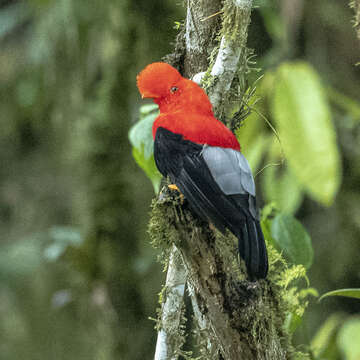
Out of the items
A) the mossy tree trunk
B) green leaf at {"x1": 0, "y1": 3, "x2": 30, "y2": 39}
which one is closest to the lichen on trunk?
the mossy tree trunk

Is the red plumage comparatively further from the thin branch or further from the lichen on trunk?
the lichen on trunk

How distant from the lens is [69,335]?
145 inches

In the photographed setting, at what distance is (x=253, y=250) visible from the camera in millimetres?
1155

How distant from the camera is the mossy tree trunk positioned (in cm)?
114

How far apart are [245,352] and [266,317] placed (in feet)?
0.32

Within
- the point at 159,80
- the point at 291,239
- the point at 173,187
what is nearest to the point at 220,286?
the point at 173,187

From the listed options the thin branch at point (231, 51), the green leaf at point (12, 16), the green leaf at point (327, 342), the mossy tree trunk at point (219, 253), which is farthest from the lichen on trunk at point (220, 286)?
the green leaf at point (12, 16)

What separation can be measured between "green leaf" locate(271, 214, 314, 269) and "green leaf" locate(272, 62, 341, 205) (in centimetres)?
21

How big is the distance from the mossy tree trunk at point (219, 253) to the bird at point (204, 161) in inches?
1.7

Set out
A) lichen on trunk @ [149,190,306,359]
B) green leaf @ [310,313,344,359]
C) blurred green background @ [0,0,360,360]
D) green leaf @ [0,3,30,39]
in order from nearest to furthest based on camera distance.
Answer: lichen on trunk @ [149,190,306,359], green leaf @ [310,313,344,359], blurred green background @ [0,0,360,360], green leaf @ [0,3,30,39]

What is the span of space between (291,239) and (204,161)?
413 millimetres

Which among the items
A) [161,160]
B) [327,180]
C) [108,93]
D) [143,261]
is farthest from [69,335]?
[327,180]

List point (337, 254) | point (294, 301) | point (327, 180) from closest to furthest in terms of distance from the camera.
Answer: point (327, 180) < point (294, 301) < point (337, 254)

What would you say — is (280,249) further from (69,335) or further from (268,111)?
(69,335)
